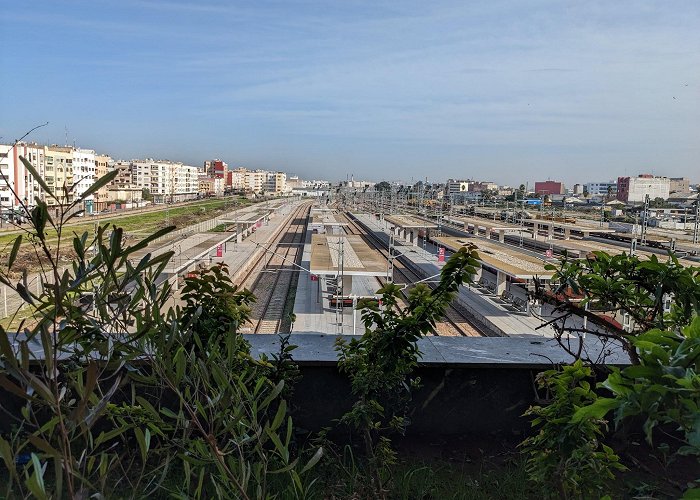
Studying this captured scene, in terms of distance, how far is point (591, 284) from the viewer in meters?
2.24

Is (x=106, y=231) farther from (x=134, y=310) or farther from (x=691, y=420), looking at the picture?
(x=691, y=420)

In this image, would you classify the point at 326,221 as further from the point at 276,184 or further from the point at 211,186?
the point at 276,184

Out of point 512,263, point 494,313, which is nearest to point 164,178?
point 512,263

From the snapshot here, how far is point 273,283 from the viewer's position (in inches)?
803

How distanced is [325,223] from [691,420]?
26.1 metres

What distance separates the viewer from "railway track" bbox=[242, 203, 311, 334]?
44.7ft

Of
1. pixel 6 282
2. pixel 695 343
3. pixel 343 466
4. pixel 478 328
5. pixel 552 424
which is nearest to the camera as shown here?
pixel 6 282

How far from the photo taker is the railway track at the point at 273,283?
13634 mm

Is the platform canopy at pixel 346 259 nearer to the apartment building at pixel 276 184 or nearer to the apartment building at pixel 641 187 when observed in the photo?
the apartment building at pixel 641 187

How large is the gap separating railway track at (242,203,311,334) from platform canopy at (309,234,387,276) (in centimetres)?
94

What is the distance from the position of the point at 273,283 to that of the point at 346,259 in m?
5.76

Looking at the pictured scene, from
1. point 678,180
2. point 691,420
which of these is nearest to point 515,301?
point 691,420

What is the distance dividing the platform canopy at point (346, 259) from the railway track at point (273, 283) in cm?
94

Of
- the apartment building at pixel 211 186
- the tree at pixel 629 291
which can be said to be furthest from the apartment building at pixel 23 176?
the apartment building at pixel 211 186
